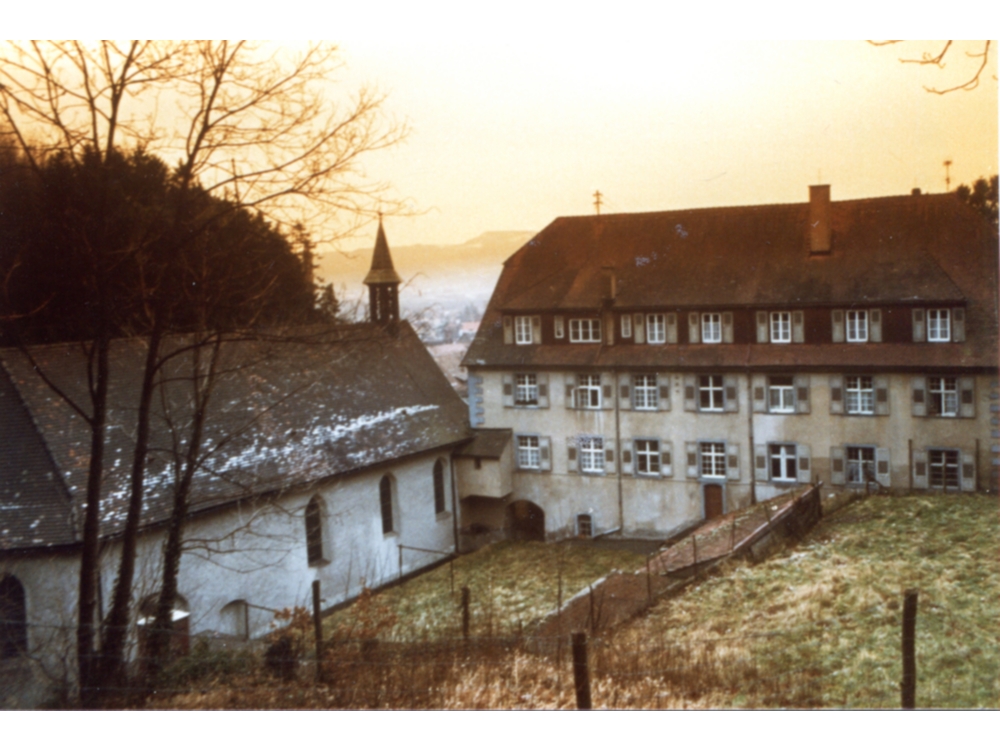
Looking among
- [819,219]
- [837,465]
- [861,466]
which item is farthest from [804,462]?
[819,219]

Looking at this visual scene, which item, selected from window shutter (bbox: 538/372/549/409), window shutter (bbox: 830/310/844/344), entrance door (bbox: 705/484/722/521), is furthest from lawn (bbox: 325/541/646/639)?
window shutter (bbox: 830/310/844/344)

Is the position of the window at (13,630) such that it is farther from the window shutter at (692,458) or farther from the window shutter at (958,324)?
the window shutter at (958,324)

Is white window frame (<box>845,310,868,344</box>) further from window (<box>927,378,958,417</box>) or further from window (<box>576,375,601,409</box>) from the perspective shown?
window (<box>576,375,601,409</box>)

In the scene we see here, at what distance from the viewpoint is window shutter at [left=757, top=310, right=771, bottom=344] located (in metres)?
11.0

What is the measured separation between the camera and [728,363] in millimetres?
11375

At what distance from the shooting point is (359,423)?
12.3 meters

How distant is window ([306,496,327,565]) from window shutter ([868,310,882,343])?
25.2 ft

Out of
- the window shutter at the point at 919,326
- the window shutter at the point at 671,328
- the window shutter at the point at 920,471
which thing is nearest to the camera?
the window shutter at the point at 920,471

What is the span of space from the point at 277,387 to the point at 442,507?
493 centimetres

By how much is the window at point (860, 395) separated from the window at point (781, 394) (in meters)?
0.84

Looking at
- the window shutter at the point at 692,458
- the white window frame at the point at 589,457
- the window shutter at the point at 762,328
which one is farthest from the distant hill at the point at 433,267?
the window shutter at the point at 692,458

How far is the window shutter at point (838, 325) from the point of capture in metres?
9.95

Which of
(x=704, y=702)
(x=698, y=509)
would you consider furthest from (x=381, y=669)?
(x=698, y=509)

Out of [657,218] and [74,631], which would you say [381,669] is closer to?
[74,631]
